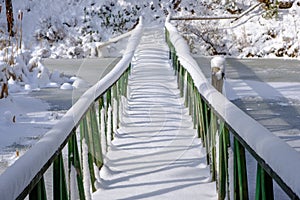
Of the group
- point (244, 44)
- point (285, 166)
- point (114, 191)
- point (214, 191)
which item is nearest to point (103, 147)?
point (114, 191)

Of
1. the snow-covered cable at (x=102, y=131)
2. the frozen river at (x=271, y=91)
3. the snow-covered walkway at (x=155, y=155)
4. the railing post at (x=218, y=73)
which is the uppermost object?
the railing post at (x=218, y=73)

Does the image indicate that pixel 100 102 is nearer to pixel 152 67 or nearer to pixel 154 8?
pixel 152 67

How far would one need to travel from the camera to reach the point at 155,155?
4.44 m

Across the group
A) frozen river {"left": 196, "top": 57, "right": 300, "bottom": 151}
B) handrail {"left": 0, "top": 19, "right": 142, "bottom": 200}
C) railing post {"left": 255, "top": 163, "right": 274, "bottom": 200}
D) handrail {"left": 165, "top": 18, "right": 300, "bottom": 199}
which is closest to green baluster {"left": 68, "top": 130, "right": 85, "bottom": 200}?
handrail {"left": 0, "top": 19, "right": 142, "bottom": 200}

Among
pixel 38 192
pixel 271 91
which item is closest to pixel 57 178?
pixel 38 192

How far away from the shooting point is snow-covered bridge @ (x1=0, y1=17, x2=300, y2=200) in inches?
78.8

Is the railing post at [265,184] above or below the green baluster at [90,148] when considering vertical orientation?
above

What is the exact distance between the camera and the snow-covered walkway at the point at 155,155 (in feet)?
11.9

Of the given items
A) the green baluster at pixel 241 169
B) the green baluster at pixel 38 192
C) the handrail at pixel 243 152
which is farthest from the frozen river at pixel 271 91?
the green baluster at pixel 38 192

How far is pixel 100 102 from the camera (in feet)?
13.9

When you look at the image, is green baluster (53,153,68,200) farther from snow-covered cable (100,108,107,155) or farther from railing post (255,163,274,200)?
snow-covered cable (100,108,107,155)

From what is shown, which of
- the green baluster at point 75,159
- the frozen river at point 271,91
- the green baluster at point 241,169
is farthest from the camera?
the frozen river at point 271,91

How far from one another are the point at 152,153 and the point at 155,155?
0.23 ft

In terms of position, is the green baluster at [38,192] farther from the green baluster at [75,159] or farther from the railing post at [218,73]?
the railing post at [218,73]
